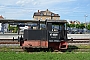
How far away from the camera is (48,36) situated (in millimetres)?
15523

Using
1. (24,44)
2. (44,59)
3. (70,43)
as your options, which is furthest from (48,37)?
(70,43)

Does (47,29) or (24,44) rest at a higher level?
(47,29)

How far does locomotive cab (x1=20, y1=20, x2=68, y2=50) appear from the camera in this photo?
1551 centimetres

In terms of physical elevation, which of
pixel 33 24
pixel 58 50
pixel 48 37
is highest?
pixel 33 24

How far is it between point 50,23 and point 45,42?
4.89 feet

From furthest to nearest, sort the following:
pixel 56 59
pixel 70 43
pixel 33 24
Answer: pixel 70 43 < pixel 33 24 < pixel 56 59

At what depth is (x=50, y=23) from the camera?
1549cm

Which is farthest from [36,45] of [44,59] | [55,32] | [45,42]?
[44,59]

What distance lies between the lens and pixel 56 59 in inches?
419

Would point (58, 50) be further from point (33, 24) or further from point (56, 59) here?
point (56, 59)

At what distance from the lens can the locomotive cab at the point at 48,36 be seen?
15508 millimetres

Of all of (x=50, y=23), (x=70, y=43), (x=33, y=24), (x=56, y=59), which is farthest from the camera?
(x=70, y=43)

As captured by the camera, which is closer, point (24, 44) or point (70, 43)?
point (24, 44)

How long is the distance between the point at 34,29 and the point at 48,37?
131 centimetres
